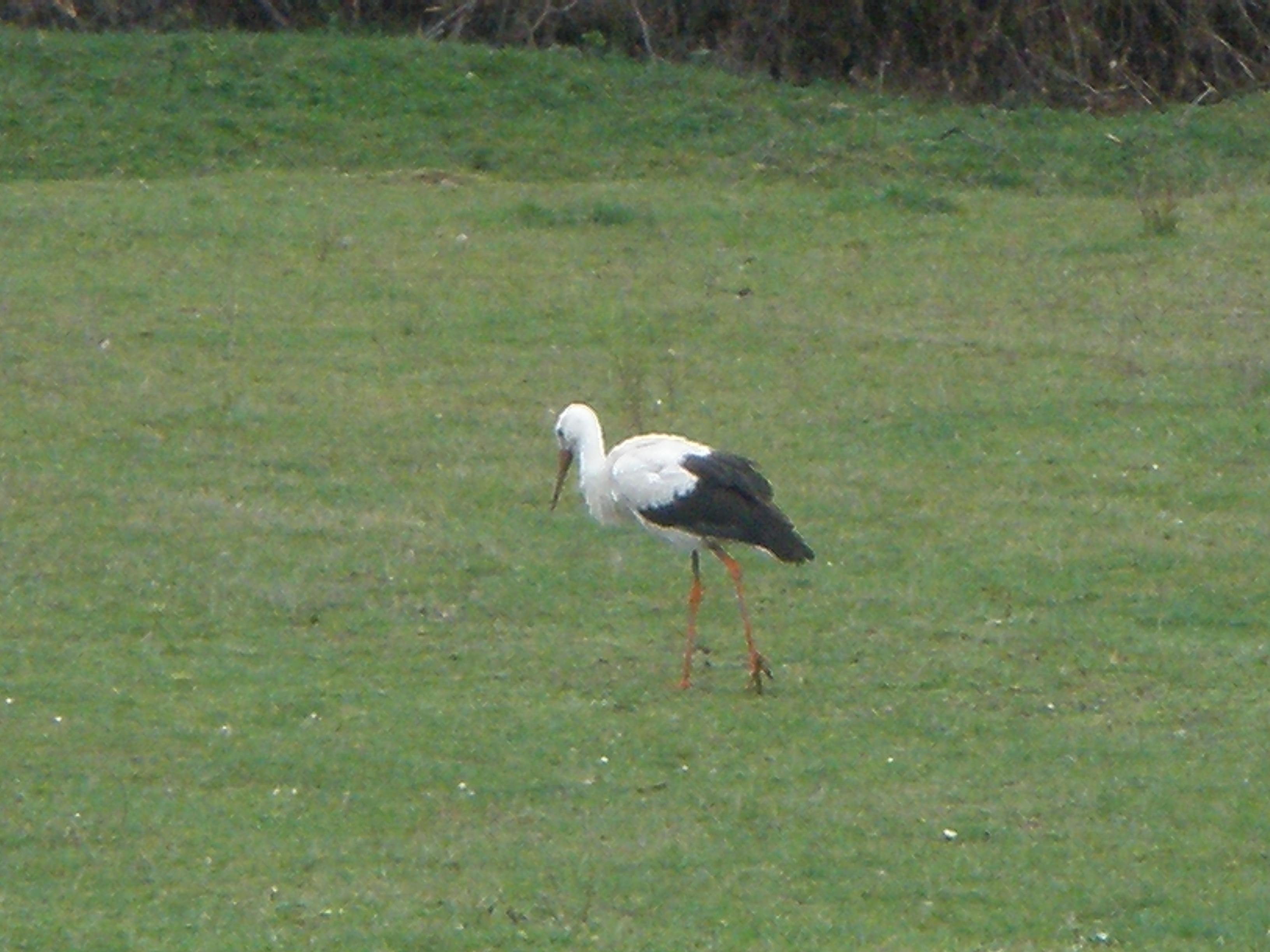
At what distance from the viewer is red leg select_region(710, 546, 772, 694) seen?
7.55 meters

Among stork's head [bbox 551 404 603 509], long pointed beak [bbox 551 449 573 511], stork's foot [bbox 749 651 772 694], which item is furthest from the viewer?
long pointed beak [bbox 551 449 573 511]

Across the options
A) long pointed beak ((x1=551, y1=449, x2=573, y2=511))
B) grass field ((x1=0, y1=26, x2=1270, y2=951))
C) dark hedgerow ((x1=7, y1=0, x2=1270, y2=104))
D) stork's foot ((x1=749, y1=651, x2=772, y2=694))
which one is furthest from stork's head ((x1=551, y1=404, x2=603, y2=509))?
dark hedgerow ((x1=7, y1=0, x2=1270, y2=104))

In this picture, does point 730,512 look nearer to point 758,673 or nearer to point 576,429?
point 758,673

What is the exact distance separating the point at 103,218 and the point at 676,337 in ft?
15.3

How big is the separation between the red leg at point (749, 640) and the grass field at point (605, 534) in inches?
2.6

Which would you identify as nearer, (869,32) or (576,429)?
(576,429)

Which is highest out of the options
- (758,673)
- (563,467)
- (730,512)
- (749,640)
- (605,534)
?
(730,512)

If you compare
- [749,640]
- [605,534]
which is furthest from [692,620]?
[605,534]

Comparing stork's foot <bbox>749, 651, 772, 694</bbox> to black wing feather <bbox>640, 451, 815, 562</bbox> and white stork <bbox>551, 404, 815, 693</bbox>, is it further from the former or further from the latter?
black wing feather <bbox>640, 451, 815, 562</bbox>

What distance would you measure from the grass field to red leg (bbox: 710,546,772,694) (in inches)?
2.6

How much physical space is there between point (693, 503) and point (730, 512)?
0.14 metres

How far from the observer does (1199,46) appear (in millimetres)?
21141

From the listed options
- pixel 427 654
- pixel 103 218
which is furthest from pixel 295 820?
pixel 103 218

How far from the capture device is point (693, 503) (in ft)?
25.4
